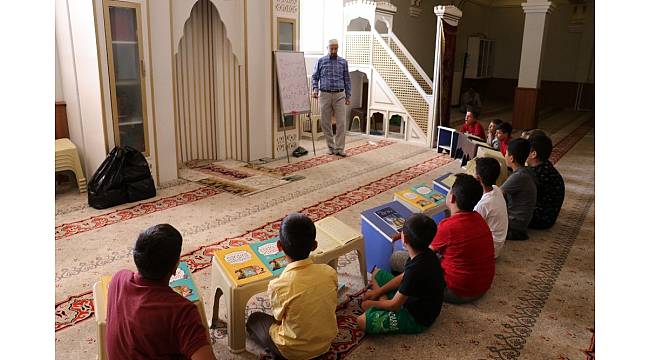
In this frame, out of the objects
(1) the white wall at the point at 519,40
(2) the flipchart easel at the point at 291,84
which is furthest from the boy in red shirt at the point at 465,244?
(1) the white wall at the point at 519,40

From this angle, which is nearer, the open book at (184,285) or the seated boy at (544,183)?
the open book at (184,285)

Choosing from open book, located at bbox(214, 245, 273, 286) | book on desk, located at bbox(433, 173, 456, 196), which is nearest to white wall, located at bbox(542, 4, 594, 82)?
book on desk, located at bbox(433, 173, 456, 196)

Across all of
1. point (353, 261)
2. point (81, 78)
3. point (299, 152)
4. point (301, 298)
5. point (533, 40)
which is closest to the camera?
point (301, 298)

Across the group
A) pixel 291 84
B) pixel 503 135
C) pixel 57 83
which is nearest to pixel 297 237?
pixel 503 135

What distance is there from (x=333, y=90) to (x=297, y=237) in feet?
15.4

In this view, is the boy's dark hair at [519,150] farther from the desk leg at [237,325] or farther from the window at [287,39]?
the window at [287,39]

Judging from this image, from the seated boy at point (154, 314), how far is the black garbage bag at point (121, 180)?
2.86 m

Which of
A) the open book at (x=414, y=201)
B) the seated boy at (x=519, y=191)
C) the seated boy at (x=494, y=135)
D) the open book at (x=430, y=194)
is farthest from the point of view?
the seated boy at (x=494, y=135)

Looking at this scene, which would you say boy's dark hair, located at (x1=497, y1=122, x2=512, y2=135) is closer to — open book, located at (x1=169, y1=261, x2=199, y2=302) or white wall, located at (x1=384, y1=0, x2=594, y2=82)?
open book, located at (x1=169, y1=261, x2=199, y2=302)

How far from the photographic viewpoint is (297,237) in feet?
6.52

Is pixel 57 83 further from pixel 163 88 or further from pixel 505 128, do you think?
pixel 505 128

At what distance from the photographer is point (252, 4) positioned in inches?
220

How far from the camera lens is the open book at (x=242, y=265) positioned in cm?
228

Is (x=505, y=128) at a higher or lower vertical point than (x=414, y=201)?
higher
